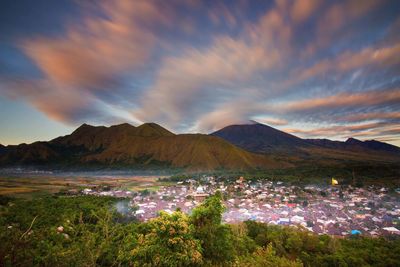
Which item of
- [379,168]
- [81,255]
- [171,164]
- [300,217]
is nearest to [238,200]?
[300,217]

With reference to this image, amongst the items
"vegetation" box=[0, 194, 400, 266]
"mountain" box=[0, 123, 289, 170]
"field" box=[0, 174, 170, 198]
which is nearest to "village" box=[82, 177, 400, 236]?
"vegetation" box=[0, 194, 400, 266]

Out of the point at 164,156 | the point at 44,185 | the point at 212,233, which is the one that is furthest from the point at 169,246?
the point at 164,156

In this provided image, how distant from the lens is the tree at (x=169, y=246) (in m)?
11.3

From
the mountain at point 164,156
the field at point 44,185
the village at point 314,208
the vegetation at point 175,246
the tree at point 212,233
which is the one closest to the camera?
the vegetation at point 175,246

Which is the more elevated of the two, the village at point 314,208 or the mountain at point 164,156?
the mountain at point 164,156

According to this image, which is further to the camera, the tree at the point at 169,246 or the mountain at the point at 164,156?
the mountain at the point at 164,156

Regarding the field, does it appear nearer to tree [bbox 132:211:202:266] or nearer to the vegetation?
the vegetation

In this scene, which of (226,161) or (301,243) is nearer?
(301,243)

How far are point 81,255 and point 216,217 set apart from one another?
25.5 ft

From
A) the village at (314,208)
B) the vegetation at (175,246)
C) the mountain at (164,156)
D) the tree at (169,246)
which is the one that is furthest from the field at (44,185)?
the mountain at (164,156)

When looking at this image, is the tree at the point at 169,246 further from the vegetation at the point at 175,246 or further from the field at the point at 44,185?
the field at the point at 44,185

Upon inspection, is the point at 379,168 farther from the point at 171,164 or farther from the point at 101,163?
the point at 101,163

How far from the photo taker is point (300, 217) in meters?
40.6

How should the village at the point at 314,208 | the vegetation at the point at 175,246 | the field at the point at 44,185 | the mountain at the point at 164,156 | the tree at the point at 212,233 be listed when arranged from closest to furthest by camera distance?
the vegetation at the point at 175,246 → the tree at the point at 212,233 → the village at the point at 314,208 → the field at the point at 44,185 → the mountain at the point at 164,156
